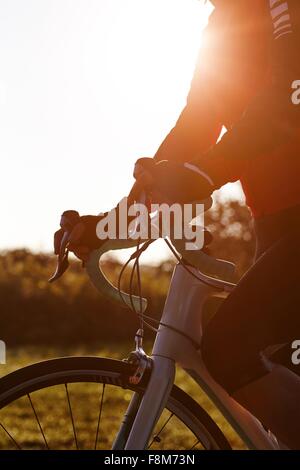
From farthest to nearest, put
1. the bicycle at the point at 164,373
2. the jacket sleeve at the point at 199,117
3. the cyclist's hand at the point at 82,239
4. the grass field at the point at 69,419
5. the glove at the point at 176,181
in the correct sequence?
the grass field at the point at 69,419 < the jacket sleeve at the point at 199,117 < the cyclist's hand at the point at 82,239 < the bicycle at the point at 164,373 < the glove at the point at 176,181

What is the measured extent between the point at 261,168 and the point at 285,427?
702 mm

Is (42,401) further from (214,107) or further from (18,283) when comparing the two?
(18,283)

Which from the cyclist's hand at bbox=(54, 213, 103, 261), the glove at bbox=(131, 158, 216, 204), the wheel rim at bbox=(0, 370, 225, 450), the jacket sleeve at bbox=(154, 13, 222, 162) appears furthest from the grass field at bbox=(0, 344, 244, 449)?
the glove at bbox=(131, 158, 216, 204)

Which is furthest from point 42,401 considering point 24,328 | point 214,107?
point 24,328

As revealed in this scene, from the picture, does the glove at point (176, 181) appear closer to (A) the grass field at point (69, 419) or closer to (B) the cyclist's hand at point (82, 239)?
(B) the cyclist's hand at point (82, 239)

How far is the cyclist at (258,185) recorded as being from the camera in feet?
6.88

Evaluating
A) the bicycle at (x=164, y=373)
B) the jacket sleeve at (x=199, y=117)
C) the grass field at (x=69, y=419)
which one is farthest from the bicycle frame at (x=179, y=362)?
the grass field at (x=69, y=419)

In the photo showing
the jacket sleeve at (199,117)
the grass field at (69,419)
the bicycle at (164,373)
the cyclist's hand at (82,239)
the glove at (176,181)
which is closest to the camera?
the glove at (176,181)

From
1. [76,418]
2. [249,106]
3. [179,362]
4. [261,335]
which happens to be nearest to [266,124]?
[249,106]

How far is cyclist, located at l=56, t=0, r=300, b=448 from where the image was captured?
82.6 inches

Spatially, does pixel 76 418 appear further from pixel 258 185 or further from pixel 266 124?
pixel 266 124

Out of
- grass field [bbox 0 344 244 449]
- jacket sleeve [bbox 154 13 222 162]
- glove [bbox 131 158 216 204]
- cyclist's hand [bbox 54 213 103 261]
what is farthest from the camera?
grass field [bbox 0 344 244 449]

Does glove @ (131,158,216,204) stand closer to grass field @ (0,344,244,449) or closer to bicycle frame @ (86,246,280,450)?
bicycle frame @ (86,246,280,450)
